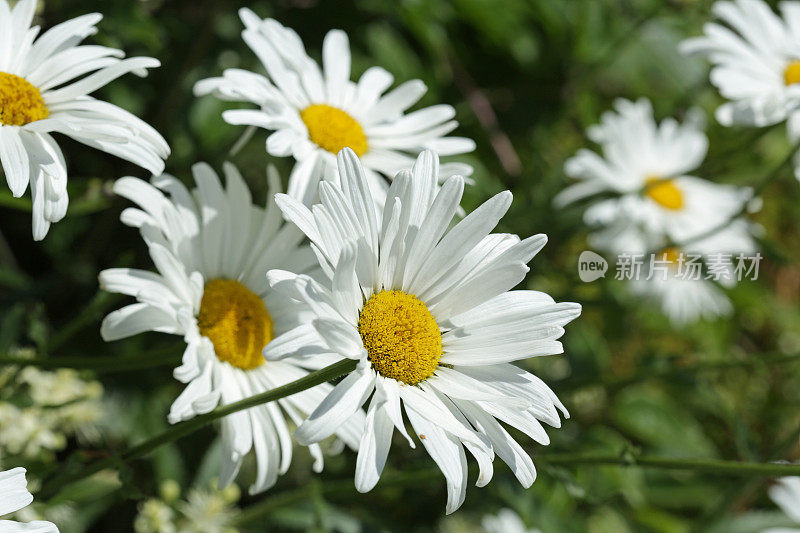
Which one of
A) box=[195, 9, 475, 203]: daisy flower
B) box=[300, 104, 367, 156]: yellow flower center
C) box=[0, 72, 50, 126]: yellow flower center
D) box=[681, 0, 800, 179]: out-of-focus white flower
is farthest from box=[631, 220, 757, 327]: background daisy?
box=[0, 72, 50, 126]: yellow flower center

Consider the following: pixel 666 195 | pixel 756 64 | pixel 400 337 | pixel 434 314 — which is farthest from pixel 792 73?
pixel 400 337

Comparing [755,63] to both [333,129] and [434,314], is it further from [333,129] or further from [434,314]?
[434,314]

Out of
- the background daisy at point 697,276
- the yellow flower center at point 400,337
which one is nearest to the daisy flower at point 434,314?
the yellow flower center at point 400,337

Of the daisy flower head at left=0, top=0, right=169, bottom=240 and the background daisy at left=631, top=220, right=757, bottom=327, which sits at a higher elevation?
the daisy flower head at left=0, top=0, right=169, bottom=240

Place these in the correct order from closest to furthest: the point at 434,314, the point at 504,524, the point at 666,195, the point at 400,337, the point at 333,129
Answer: the point at 400,337 < the point at 434,314 < the point at 333,129 < the point at 504,524 < the point at 666,195

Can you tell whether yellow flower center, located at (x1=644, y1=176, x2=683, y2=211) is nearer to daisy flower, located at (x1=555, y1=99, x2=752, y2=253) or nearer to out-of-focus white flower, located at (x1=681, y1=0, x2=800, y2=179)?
daisy flower, located at (x1=555, y1=99, x2=752, y2=253)
